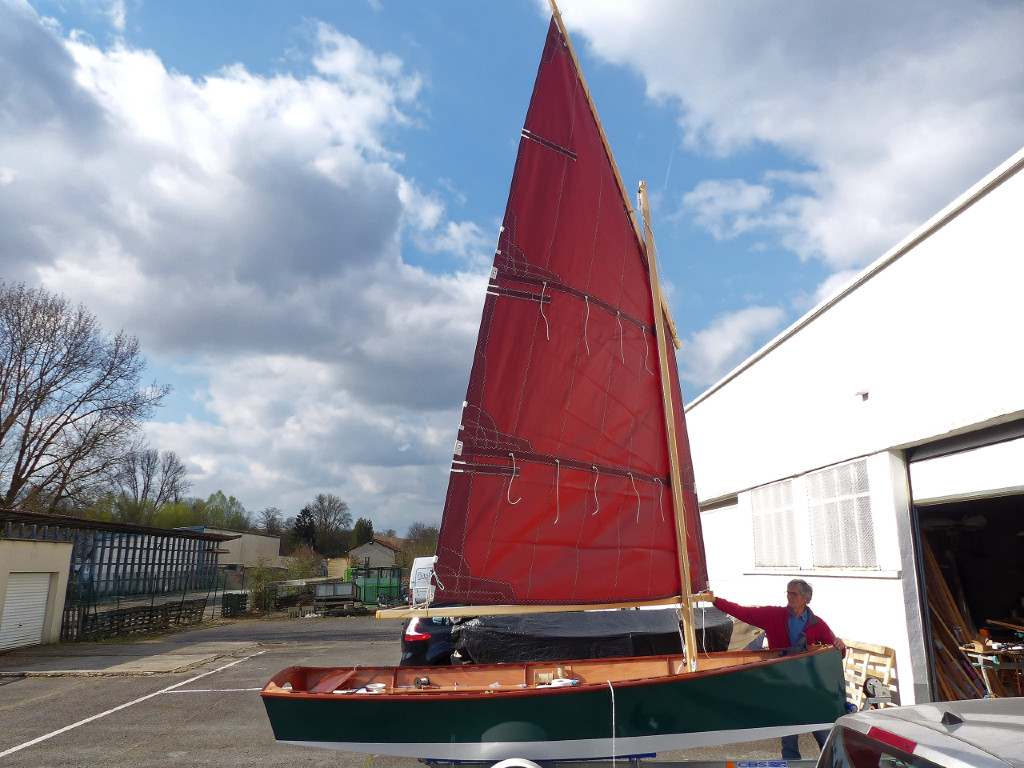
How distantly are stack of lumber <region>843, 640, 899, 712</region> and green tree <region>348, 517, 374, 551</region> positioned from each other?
71.3m

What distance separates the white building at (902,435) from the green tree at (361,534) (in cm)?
6823

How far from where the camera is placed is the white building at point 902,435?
6312 mm

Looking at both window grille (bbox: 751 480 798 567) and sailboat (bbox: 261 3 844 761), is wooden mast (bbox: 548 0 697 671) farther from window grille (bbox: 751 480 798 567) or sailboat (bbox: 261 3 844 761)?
window grille (bbox: 751 480 798 567)

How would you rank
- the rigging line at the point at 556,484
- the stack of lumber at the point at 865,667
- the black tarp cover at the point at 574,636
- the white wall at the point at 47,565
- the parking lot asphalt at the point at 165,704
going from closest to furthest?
the rigging line at the point at 556,484, the black tarp cover at the point at 574,636, the parking lot asphalt at the point at 165,704, the stack of lumber at the point at 865,667, the white wall at the point at 47,565

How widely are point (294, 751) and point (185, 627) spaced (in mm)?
19946

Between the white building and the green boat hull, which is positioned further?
the white building

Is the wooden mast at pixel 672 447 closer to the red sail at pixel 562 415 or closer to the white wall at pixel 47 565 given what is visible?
the red sail at pixel 562 415

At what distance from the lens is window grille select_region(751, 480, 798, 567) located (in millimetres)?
10633

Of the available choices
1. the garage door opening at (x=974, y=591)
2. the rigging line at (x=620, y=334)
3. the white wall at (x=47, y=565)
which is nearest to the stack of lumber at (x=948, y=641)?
the garage door opening at (x=974, y=591)

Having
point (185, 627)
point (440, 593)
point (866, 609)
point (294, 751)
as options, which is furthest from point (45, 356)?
point (866, 609)

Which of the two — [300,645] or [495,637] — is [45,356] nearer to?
[300,645]

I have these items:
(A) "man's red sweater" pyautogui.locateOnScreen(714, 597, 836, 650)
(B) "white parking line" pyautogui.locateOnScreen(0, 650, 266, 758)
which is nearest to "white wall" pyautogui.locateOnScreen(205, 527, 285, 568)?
(B) "white parking line" pyautogui.locateOnScreen(0, 650, 266, 758)

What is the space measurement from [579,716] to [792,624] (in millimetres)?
2234

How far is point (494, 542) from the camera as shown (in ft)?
19.0
